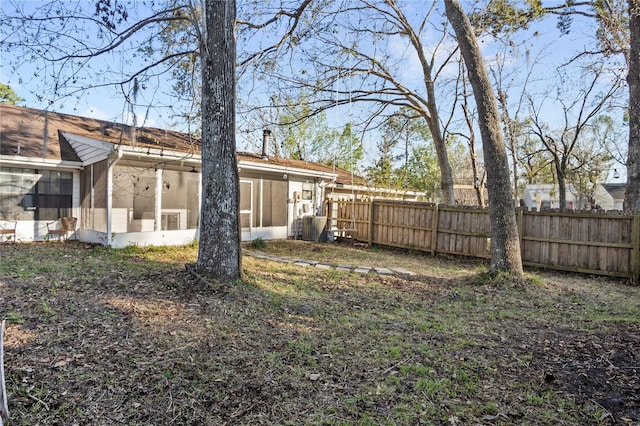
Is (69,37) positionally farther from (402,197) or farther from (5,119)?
(402,197)

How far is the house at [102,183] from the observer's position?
8938mm

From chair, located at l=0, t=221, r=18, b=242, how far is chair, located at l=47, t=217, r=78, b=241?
2.32 ft

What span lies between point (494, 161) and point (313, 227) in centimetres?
728

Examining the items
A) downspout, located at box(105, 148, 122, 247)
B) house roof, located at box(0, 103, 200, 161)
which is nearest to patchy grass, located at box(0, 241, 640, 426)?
downspout, located at box(105, 148, 122, 247)

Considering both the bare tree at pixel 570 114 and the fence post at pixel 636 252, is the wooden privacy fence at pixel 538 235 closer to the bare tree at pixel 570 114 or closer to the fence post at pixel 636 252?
the fence post at pixel 636 252

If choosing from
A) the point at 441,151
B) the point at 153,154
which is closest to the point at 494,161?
the point at 441,151

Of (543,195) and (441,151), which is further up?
(441,151)

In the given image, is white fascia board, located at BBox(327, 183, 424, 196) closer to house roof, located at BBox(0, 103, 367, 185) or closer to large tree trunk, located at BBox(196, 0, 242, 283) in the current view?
house roof, located at BBox(0, 103, 367, 185)

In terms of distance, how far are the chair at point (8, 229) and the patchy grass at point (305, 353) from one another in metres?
4.14

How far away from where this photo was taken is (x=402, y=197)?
778 inches

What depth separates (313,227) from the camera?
12641 mm

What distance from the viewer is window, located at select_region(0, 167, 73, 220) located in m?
9.03

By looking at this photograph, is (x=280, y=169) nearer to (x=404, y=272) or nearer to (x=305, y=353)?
(x=404, y=272)

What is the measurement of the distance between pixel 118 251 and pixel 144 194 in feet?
5.59
